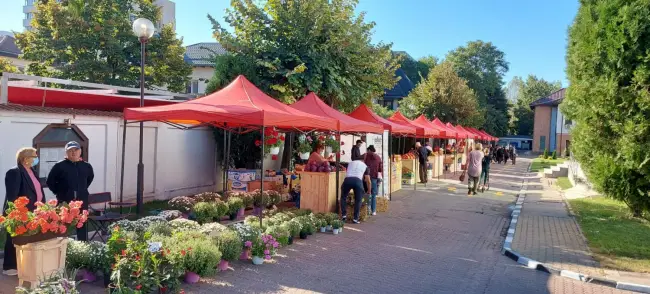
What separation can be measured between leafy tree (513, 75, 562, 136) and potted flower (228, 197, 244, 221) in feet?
277

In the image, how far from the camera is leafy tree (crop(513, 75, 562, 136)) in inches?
3514

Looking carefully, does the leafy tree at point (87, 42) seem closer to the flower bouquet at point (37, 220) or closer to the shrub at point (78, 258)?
the shrub at point (78, 258)

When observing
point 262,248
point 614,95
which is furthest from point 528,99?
point 262,248

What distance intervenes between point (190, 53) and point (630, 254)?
39.9m

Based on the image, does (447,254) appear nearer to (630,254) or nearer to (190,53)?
(630,254)

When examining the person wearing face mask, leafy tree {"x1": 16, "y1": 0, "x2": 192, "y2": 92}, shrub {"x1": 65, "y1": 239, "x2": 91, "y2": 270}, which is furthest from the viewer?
leafy tree {"x1": 16, "y1": 0, "x2": 192, "y2": 92}

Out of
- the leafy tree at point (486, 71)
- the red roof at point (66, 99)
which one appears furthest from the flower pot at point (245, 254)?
the leafy tree at point (486, 71)

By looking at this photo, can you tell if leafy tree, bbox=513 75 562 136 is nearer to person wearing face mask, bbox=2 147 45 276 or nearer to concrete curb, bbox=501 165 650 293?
concrete curb, bbox=501 165 650 293

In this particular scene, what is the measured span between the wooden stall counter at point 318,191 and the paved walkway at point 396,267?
0.89 meters

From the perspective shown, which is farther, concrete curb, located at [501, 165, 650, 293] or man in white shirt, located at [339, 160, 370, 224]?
man in white shirt, located at [339, 160, 370, 224]

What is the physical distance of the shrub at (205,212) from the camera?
9.09 metres

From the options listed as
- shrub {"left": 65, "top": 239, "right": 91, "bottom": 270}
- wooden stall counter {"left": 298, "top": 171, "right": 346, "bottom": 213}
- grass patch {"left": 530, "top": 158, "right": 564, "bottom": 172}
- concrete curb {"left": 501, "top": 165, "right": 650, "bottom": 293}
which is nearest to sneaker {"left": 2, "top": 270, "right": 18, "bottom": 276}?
shrub {"left": 65, "top": 239, "right": 91, "bottom": 270}

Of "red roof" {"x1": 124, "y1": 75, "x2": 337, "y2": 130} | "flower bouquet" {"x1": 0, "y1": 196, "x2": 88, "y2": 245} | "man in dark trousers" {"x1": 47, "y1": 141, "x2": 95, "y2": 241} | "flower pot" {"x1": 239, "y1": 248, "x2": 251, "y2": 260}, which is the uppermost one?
"red roof" {"x1": 124, "y1": 75, "x2": 337, "y2": 130}

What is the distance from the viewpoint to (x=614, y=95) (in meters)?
9.07
